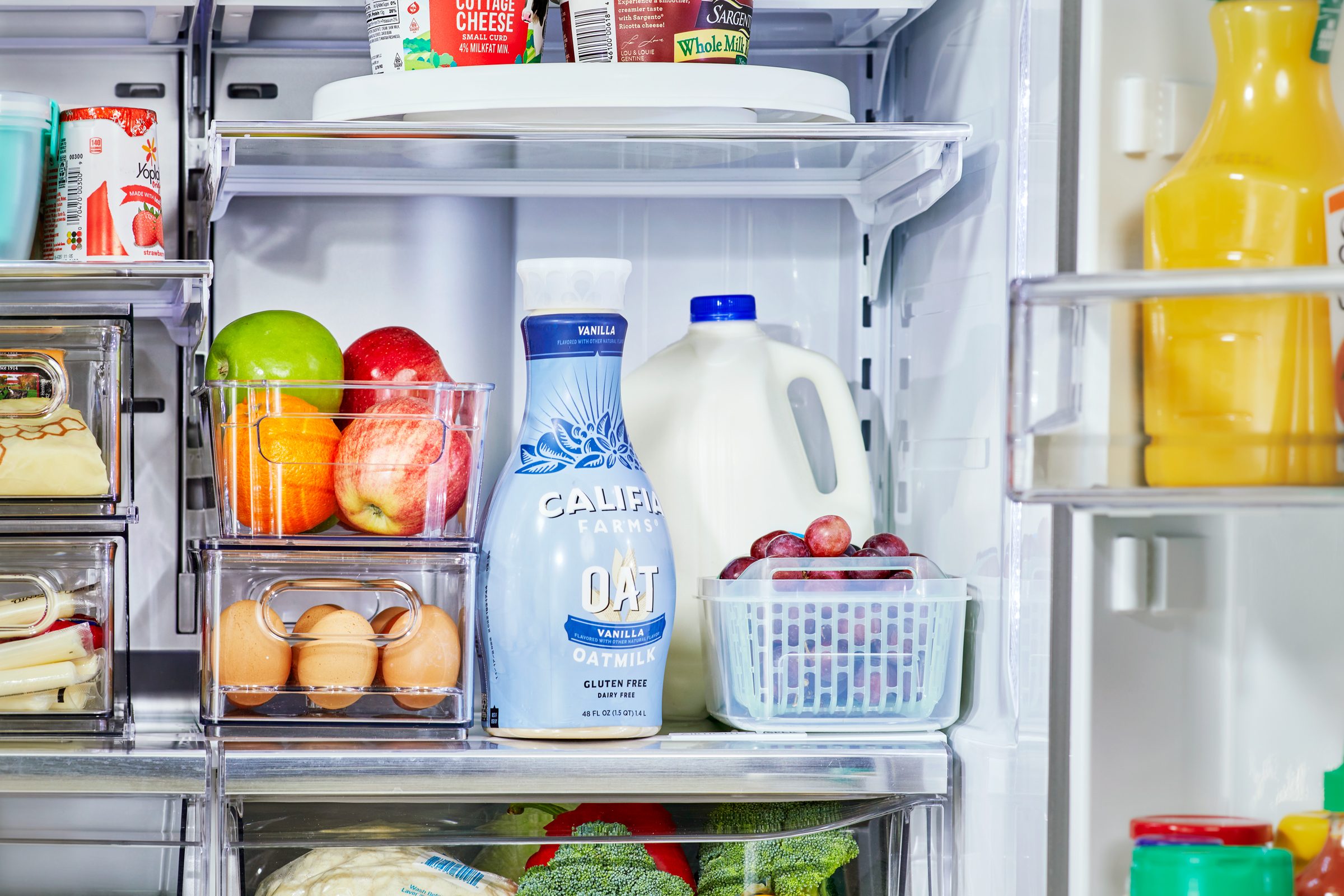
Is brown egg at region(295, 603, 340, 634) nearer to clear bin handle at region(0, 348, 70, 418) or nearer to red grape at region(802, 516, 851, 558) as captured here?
clear bin handle at region(0, 348, 70, 418)

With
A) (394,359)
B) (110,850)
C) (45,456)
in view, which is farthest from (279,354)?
(110,850)

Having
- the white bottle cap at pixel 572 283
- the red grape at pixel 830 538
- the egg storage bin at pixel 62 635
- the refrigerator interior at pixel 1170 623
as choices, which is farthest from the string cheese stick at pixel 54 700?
the refrigerator interior at pixel 1170 623

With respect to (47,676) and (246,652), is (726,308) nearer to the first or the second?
(246,652)

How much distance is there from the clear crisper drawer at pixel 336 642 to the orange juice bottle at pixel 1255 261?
22.5 inches

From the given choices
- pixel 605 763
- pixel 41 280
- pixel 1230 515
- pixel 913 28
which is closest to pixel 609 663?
pixel 605 763

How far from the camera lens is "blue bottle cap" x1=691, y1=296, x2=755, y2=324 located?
1277 millimetres

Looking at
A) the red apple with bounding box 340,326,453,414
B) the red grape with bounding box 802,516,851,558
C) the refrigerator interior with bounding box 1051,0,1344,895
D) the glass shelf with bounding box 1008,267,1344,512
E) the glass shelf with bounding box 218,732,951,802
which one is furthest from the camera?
the red apple with bounding box 340,326,453,414

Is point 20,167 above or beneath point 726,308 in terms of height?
above

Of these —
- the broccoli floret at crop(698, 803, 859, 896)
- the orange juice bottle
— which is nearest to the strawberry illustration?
the broccoli floret at crop(698, 803, 859, 896)

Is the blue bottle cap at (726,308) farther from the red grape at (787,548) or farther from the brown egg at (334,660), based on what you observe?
the brown egg at (334,660)

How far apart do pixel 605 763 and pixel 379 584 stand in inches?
9.3

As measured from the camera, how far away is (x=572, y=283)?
3.65 feet

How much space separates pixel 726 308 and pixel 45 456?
0.60m

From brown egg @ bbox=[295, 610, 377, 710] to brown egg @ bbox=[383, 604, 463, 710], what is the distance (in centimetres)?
2
